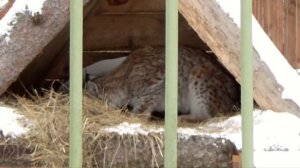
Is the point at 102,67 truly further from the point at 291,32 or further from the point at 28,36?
the point at 291,32

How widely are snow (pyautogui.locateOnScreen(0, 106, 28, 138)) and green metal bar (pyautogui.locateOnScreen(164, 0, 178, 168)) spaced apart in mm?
1205

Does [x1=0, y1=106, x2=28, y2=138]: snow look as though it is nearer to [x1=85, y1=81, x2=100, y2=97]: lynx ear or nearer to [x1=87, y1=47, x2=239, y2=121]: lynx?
[x1=87, y1=47, x2=239, y2=121]: lynx

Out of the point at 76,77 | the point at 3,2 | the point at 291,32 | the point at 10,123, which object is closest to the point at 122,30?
the point at 3,2

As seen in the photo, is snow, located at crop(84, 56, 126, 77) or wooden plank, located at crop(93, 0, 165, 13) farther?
snow, located at crop(84, 56, 126, 77)

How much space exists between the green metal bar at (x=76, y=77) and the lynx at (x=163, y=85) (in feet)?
6.70

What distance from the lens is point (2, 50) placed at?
3566 millimetres

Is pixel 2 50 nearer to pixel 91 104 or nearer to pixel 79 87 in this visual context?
pixel 91 104

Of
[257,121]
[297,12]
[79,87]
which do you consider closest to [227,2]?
[257,121]

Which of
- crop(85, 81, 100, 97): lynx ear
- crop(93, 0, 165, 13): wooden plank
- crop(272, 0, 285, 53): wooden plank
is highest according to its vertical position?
crop(272, 0, 285, 53): wooden plank

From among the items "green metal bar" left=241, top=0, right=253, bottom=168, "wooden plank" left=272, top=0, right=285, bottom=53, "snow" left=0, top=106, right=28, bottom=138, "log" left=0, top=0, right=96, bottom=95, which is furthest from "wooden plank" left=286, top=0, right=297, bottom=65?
"green metal bar" left=241, top=0, right=253, bottom=168

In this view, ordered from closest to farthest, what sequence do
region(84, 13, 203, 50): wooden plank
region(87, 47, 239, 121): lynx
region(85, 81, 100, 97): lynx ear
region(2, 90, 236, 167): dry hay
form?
region(2, 90, 236, 167): dry hay → region(87, 47, 239, 121): lynx → region(85, 81, 100, 97): lynx ear → region(84, 13, 203, 50): wooden plank

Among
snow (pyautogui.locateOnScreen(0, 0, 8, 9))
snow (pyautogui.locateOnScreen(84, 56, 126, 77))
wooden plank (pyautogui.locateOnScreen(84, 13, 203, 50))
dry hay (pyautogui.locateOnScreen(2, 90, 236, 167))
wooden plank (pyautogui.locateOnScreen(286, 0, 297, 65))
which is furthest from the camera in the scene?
wooden plank (pyautogui.locateOnScreen(286, 0, 297, 65))

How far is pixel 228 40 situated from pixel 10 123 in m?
1.06

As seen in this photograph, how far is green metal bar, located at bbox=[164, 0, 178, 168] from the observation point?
2.22 meters
